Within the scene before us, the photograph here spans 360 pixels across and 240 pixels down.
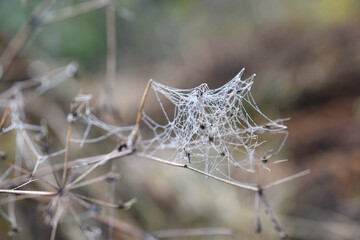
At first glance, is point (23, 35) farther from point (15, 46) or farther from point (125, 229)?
point (125, 229)

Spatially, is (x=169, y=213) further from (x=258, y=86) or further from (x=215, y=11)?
(x=215, y=11)

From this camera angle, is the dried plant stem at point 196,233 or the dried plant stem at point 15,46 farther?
the dried plant stem at point 15,46

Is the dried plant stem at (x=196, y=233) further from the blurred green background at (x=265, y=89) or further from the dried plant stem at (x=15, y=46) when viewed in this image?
the dried plant stem at (x=15, y=46)

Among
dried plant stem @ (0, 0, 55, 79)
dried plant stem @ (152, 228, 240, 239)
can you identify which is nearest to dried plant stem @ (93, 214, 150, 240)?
dried plant stem @ (152, 228, 240, 239)

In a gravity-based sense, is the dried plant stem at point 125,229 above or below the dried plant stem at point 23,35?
below

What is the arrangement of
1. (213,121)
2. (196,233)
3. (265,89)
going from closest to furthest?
1. (213,121)
2. (196,233)
3. (265,89)

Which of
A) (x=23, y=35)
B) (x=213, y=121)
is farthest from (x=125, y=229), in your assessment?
(x=23, y=35)

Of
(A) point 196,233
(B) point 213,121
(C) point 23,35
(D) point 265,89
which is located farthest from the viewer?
(D) point 265,89

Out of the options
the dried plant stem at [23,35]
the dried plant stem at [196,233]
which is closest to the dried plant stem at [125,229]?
the dried plant stem at [196,233]

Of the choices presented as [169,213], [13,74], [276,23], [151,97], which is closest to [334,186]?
[169,213]
